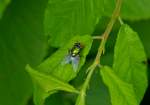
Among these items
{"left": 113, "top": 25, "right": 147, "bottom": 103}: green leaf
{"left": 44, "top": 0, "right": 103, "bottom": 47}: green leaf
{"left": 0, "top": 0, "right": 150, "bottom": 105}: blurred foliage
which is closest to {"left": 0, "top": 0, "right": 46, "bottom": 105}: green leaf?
{"left": 0, "top": 0, "right": 150, "bottom": 105}: blurred foliage

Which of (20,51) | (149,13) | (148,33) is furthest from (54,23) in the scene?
(148,33)

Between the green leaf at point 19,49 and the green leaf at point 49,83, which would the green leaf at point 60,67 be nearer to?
the green leaf at point 49,83

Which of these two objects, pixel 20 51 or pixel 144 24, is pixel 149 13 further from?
pixel 20 51

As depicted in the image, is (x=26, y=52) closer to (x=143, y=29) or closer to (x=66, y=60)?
(x=143, y=29)

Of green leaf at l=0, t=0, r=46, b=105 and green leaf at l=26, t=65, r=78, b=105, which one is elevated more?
green leaf at l=26, t=65, r=78, b=105

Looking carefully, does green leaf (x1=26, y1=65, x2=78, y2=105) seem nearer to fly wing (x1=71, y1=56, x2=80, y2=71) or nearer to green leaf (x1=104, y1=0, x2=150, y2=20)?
fly wing (x1=71, y1=56, x2=80, y2=71)

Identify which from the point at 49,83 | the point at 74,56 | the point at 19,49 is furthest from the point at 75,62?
the point at 19,49
